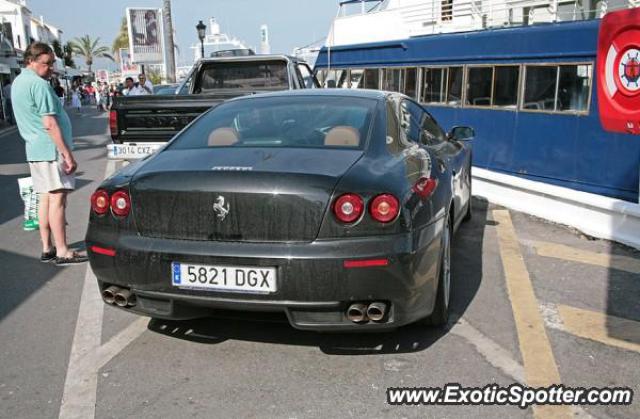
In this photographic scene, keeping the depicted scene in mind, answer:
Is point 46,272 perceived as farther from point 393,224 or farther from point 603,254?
point 603,254

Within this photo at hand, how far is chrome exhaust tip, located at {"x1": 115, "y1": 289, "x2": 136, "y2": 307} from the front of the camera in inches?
137

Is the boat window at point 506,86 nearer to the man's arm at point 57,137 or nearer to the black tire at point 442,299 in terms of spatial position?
the black tire at point 442,299

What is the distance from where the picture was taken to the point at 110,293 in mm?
3535

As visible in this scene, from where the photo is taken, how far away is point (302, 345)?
3705mm

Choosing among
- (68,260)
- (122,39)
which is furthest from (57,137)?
(122,39)

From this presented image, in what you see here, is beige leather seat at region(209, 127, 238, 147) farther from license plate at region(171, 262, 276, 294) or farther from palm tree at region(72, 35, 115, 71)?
palm tree at region(72, 35, 115, 71)

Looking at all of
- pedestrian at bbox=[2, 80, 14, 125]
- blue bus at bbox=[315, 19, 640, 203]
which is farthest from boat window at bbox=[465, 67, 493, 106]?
pedestrian at bbox=[2, 80, 14, 125]

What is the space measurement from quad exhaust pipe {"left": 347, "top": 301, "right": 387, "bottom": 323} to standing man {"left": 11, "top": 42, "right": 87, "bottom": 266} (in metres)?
3.26

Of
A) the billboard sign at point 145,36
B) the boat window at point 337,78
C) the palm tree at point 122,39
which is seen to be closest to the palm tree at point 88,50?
the palm tree at point 122,39

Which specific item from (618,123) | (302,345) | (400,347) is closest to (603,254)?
(618,123)

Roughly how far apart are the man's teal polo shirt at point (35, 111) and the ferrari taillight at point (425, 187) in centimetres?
329

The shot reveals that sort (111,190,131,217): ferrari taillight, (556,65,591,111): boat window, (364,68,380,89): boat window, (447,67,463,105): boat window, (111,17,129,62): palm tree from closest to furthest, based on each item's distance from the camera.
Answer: (111,190,131,217): ferrari taillight
(556,65,591,111): boat window
(447,67,463,105): boat window
(364,68,380,89): boat window
(111,17,129,62): palm tree

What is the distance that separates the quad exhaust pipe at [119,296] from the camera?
3475 mm

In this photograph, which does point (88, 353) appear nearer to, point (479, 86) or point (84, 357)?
point (84, 357)
